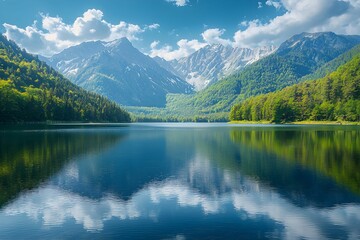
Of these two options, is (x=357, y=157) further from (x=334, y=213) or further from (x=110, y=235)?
(x=110, y=235)

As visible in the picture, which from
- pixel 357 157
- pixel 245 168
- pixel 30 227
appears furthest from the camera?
pixel 357 157

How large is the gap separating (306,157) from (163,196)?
30.3 meters

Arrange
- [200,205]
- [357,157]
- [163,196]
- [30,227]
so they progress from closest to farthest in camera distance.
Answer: [30,227], [200,205], [163,196], [357,157]

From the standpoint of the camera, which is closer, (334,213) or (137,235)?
(137,235)

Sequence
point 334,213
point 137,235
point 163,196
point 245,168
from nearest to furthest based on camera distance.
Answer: point 137,235, point 334,213, point 163,196, point 245,168

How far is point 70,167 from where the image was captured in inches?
1628

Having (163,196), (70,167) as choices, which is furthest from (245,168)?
(70,167)

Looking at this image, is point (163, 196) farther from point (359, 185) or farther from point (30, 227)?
point (359, 185)

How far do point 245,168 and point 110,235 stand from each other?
25.2m

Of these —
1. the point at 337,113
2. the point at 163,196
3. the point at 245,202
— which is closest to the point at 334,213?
the point at 245,202

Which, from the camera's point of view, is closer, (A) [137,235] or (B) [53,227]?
(A) [137,235]

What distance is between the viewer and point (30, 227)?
19891 mm

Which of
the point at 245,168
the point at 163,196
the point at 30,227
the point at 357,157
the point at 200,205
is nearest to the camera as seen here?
the point at 30,227

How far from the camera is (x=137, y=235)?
1861 cm
